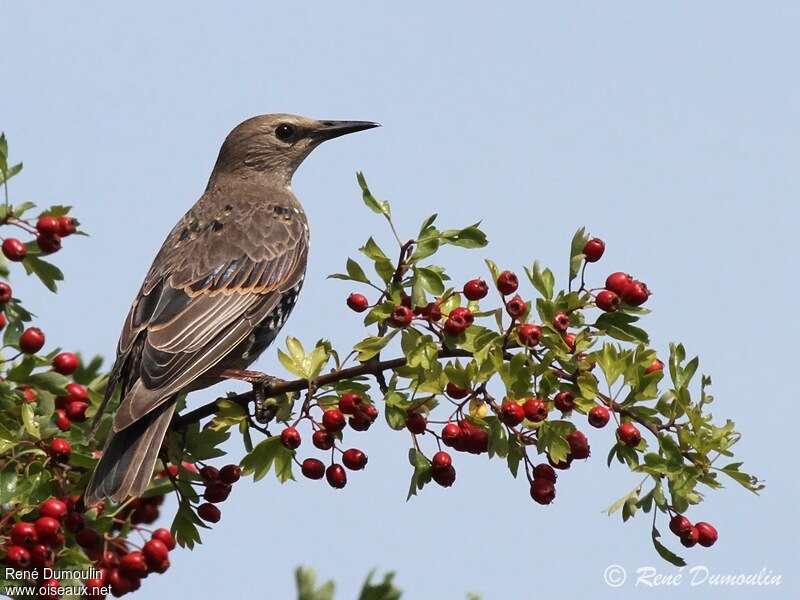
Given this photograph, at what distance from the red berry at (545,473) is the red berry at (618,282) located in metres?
0.81

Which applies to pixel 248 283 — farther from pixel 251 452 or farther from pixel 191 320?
pixel 251 452

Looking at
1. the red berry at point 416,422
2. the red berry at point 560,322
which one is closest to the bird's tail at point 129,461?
the red berry at point 416,422

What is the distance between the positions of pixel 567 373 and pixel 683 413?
0.47m

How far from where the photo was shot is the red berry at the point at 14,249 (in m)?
5.09

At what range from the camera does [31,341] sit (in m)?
5.11

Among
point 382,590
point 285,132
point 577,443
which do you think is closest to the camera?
point 382,590

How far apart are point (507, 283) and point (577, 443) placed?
0.68m

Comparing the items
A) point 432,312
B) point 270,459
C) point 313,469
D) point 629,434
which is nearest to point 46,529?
point 270,459

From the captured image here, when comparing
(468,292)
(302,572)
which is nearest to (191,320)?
(468,292)

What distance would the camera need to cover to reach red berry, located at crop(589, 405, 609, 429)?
458 cm

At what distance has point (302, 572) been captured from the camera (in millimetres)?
2414

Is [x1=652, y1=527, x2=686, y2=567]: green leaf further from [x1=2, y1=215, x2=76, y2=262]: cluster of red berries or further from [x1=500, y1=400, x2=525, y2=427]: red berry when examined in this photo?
[x1=2, y1=215, x2=76, y2=262]: cluster of red berries

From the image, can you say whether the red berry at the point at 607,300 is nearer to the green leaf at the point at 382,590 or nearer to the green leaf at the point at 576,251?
the green leaf at the point at 576,251

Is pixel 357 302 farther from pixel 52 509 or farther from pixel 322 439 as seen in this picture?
pixel 52 509
